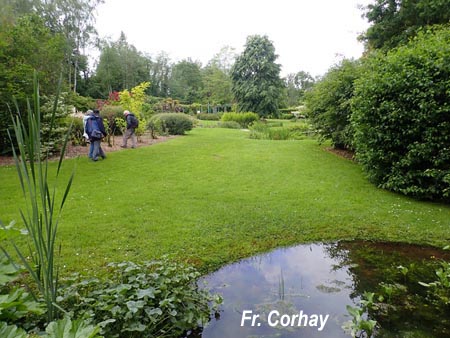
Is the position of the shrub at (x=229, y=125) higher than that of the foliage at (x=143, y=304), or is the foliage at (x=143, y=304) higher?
the shrub at (x=229, y=125)

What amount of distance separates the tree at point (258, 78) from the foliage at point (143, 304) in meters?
25.9

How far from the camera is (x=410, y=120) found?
5.41m

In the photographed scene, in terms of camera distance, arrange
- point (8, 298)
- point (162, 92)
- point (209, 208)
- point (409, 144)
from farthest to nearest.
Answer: point (162, 92) < point (409, 144) < point (209, 208) < point (8, 298)

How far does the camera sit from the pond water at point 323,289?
7.63 ft

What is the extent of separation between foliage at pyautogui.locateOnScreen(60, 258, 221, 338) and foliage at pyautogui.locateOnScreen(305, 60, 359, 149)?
22.8 ft

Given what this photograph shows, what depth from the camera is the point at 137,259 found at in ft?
10.7

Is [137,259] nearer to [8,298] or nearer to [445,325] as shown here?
[8,298]

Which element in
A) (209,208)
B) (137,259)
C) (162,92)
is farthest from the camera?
(162,92)

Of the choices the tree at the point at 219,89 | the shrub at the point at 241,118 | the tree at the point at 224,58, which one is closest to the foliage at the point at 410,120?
the shrub at the point at 241,118

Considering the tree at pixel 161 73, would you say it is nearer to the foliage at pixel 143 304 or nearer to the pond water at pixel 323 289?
the pond water at pixel 323 289

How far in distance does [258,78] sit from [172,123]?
1588 cm

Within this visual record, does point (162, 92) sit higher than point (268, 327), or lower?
higher

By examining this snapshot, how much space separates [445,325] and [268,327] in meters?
1.37

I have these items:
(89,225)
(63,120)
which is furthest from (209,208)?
(63,120)
